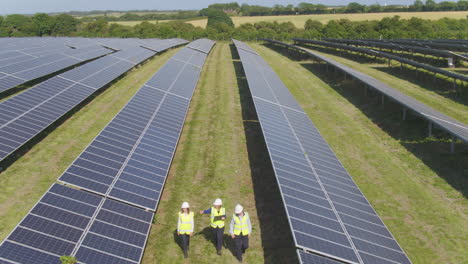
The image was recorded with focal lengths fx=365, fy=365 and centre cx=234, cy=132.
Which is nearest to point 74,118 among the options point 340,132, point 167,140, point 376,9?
point 167,140

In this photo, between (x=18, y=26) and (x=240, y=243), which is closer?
(x=240, y=243)

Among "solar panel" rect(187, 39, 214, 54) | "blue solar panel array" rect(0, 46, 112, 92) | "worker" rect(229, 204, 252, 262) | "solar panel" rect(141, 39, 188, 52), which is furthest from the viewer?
"solar panel" rect(141, 39, 188, 52)

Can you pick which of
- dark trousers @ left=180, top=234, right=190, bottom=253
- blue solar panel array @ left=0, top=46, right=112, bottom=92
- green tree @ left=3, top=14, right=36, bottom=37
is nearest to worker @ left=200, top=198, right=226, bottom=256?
dark trousers @ left=180, top=234, right=190, bottom=253

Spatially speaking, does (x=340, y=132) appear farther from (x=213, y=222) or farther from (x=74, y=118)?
(x=74, y=118)

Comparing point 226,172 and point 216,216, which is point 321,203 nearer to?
point 216,216

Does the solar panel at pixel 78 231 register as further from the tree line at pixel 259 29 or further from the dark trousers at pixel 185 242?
the tree line at pixel 259 29

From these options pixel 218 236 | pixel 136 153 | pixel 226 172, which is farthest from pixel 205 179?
pixel 218 236

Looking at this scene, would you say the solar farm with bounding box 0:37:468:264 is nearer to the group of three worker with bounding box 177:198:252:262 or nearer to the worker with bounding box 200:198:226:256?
the group of three worker with bounding box 177:198:252:262

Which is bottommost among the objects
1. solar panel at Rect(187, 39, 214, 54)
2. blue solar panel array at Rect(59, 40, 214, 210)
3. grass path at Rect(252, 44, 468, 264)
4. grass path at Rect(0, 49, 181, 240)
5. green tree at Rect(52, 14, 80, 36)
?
→ grass path at Rect(252, 44, 468, 264)
